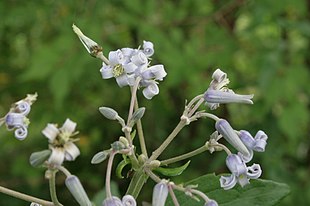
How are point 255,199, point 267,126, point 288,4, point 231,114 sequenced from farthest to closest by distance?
point 231,114 → point 267,126 → point 288,4 → point 255,199

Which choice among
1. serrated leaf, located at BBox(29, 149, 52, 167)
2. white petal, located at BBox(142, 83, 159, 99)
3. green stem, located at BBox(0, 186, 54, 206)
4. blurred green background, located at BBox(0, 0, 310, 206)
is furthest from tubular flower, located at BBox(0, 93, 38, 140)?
blurred green background, located at BBox(0, 0, 310, 206)

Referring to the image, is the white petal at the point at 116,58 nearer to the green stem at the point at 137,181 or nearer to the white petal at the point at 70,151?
the green stem at the point at 137,181

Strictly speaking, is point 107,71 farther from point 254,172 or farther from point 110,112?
point 254,172

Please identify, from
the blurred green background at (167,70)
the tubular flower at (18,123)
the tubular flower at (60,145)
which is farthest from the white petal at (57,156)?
the blurred green background at (167,70)

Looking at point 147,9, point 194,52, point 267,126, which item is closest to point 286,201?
point 267,126

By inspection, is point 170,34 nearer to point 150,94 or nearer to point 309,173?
point 309,173
